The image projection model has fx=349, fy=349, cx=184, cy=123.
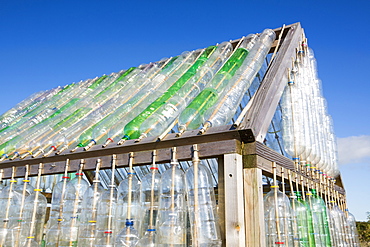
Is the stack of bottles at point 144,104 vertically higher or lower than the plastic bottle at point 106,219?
higher

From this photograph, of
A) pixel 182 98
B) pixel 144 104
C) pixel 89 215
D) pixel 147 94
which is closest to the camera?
pixel 89 215

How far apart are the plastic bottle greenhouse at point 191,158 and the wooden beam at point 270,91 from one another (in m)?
0.02

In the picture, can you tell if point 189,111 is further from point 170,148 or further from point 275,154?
point 275,154

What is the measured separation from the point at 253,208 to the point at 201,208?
47 cm

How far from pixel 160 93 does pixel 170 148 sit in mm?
1788

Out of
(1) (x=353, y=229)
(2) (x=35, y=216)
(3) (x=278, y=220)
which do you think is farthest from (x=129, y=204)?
(1) (x=353, y=229)

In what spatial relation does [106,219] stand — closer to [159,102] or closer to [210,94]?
[159,102]

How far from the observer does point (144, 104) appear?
5.02 m

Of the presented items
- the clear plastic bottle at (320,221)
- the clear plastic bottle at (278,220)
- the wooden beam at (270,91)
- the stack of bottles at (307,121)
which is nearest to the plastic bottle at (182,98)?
the wooden beam at (270,91)

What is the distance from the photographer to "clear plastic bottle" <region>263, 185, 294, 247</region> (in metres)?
3.49

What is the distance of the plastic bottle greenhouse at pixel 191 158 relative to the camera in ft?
10.8

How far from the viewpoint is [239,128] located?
130 inches

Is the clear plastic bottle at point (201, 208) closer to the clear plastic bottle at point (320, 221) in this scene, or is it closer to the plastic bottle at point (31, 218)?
the clear plastic bottle at point (320, 221)

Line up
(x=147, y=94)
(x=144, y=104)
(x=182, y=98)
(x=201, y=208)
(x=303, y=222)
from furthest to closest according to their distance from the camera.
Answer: (x=147, y=94) < (x=144, y=104) < (x=182, y=98) < (x=303, y=222) < (x=201, y=208)
